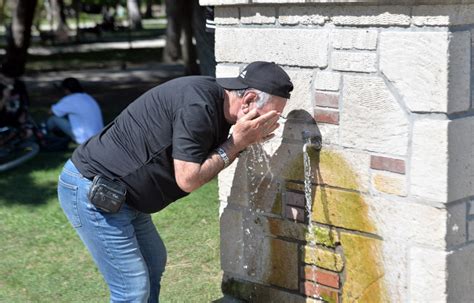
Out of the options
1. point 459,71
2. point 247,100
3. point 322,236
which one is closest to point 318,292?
point 322,236

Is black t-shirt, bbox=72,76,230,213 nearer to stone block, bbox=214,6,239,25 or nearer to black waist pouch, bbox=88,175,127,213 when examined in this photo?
black waist pouch, bbox=88,175,127,213

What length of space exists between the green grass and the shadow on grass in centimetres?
1

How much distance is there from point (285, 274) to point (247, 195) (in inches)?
18.3

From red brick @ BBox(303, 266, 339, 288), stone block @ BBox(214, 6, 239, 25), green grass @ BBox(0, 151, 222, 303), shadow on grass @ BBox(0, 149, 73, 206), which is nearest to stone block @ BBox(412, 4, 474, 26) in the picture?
stone block @ BBox(214, 6, 239, 25)

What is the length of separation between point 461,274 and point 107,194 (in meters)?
1.59

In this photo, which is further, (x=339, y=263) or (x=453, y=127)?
(x=339, y=263)

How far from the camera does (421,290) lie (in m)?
3.53

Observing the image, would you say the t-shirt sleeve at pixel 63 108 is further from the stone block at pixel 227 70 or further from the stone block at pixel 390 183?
the stone block at pixel 390 183

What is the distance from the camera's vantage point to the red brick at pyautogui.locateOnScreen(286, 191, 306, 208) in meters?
4.05

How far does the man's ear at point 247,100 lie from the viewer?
3.54 meters

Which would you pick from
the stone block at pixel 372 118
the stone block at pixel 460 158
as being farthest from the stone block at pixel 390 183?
the stone block at pixel 460 158

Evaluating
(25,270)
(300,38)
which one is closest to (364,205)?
(300,38)

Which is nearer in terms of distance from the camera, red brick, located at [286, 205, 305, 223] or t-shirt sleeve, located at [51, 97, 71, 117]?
red brick, located at [286, 205, 305, 223]

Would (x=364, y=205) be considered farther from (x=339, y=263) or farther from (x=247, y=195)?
(x=247, y=195)
